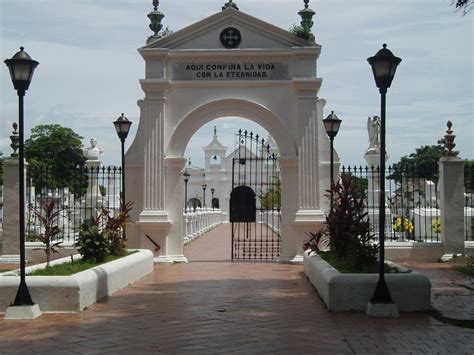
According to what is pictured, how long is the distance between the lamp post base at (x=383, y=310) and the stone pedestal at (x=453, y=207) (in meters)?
8.72

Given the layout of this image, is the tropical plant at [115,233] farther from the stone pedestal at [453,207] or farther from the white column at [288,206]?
the stone pedestal at [453,207]

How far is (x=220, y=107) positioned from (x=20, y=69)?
875 centimetres

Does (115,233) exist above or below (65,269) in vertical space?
above

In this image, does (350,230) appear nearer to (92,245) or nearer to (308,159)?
(92,245)

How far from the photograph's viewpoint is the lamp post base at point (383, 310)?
938cm

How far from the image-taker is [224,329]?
8.59 metres

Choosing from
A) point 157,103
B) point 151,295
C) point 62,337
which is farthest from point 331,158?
point 62,337

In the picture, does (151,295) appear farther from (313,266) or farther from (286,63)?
(286,63)

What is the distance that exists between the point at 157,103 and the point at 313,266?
7.41 meters

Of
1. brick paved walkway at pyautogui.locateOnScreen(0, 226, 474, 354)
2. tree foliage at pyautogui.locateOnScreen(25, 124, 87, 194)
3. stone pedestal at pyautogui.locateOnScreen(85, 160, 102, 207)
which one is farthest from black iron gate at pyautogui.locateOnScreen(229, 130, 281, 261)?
tree foliage at pyautogui.locateOnScreen(25, 124, 87, 194)

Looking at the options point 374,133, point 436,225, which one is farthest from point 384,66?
point 374,133

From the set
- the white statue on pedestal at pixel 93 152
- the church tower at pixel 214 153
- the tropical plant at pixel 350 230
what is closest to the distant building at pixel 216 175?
the church tower at pixel 214 153

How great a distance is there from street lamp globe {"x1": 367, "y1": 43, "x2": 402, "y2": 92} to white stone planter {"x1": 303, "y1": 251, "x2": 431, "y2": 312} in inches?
113

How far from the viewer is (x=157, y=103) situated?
695 inches
